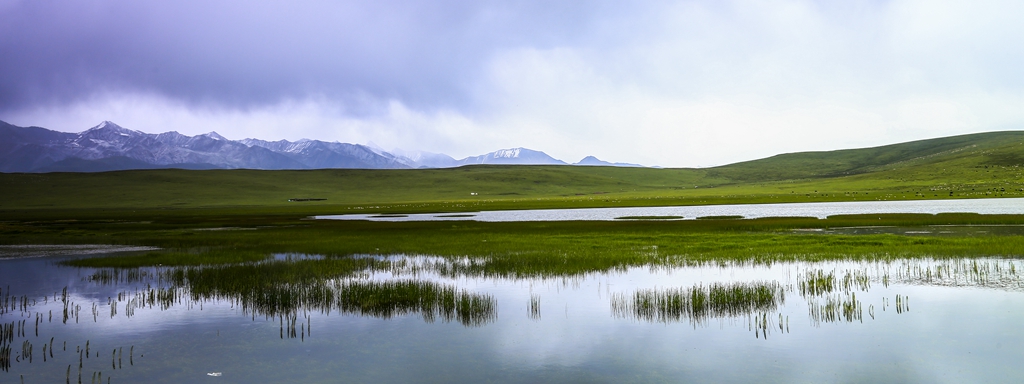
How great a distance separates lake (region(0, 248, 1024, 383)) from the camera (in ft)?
36.4

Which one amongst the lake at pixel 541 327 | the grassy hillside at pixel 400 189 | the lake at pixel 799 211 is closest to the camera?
the lake at pixel 541 327

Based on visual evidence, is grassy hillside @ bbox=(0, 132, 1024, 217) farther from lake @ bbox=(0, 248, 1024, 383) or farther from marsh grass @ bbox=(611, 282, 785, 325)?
marsh grass @ bbox=(611, 282, 785, 325)

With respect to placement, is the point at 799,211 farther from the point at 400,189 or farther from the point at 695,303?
the point at 400,189

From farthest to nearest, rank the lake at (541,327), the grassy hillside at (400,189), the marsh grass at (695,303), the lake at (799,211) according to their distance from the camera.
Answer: the grassy hillside at (400,189)
the lake at (799,211)
the marsh grass at (695,303)
the lake at (541,327)

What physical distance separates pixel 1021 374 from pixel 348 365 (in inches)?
472

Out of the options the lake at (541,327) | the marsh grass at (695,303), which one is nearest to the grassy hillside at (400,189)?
the lake at (541,327)

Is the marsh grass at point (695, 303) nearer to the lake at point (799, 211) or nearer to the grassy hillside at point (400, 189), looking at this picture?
the lake at point (799, 211)

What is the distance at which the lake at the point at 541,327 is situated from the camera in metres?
11.1

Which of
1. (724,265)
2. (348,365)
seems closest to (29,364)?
(348,365)

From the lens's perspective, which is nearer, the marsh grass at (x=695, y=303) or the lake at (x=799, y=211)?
the marsh grass at (x=695, y=303)

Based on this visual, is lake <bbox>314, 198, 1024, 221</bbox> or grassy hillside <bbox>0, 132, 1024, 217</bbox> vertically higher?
grassy hillside <bbox>0, 132, 1024, 217</bbox>

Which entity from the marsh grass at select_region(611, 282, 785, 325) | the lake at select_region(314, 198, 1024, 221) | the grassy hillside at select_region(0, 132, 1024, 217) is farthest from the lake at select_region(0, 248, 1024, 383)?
the grassy hillside at select_region(0, 132, 1024, 217)

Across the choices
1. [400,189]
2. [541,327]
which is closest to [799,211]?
[541,327]

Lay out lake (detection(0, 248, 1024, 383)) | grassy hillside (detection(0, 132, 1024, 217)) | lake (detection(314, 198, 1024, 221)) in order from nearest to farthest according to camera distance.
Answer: lake (detection(0, 248, 1024, 383))
lake (detection(314, 198, 1024, 221))
grassy hillside (detection(0, 132, 1024, 217))
